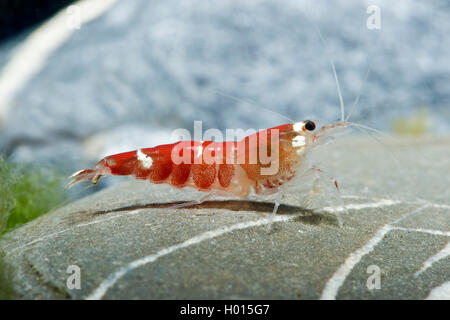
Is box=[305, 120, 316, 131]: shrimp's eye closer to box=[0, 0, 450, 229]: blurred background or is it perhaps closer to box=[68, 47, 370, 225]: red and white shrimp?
box=[68, 47, 370, 225]: red and white shrimp

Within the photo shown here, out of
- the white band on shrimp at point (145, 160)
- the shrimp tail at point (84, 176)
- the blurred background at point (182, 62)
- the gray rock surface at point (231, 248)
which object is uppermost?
the blurred background at point (182, 62)

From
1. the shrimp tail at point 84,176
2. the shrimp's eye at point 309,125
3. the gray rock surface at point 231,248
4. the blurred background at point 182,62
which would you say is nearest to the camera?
the gray rock surface at point 231,248

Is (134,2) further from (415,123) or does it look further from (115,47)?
(415,123)

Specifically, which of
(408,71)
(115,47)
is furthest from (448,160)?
(115,47)

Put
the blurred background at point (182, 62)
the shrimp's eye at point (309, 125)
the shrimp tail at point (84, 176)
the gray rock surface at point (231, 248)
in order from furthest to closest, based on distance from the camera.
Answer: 1. the blurred background at point (182, 62)
2. the shrimp tail at point (84, 176)
3. the shrimp's eye at point (309, 125)
4. the gray rock surface at point (231, 248)

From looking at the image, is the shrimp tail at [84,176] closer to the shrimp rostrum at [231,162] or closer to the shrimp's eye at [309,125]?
the shrimp rostrum at [231,162]

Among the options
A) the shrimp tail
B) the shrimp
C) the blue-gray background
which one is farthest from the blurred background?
the shrimp

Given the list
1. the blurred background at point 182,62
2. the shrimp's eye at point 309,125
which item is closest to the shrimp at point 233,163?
the shrimp's eye at point 309,125

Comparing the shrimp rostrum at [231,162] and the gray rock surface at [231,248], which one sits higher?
the shrimp rostrum at [231,162]
